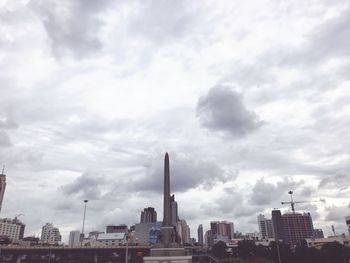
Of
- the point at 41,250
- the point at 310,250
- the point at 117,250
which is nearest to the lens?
the point at 310,250

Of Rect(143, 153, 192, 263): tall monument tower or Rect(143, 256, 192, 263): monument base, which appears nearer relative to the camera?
Rect(143, 256, 192, 263): monument base

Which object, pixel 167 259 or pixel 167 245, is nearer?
pixel 167 259

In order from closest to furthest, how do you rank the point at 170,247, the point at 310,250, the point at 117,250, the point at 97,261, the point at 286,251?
the point at 170,247 < the point at 310,250 < the point at 286,251 < the point at 117,250 < the point at 97,261

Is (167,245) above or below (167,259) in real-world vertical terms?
above

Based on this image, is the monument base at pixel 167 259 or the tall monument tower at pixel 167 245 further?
the tall monument tower at pixel 167 245

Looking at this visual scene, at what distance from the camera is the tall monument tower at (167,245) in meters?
62.5

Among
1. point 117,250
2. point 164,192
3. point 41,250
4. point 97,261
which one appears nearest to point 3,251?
point 41,250

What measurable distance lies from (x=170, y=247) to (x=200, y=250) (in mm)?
122379

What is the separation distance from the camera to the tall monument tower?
62453 millimetres

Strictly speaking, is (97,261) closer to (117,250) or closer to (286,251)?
(117,250)

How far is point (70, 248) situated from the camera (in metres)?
122

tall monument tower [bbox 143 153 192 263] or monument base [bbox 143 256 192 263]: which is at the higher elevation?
tall monument tower [bbox 143 153 192 263]

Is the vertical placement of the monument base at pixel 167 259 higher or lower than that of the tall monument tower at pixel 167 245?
lower

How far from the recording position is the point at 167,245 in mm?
65312
